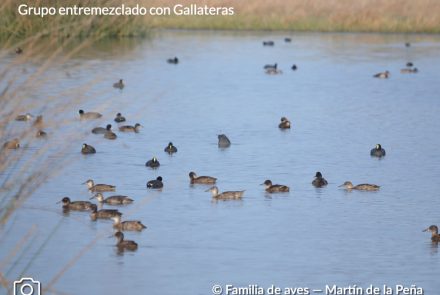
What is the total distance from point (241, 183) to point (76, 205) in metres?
4.26

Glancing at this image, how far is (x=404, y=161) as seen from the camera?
23.9 metres

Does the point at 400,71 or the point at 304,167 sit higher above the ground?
the point at 400,71

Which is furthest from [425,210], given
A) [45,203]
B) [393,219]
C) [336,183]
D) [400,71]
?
[400,71]

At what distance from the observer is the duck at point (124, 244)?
1488 centimetres

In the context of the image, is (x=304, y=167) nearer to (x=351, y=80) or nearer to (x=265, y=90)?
(x=265, y=90)

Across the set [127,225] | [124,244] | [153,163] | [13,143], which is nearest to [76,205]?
[127,225]

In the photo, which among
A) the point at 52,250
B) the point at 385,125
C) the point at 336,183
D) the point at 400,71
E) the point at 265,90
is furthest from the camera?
the point at 400,71

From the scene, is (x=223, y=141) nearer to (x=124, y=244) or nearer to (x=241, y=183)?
(x=241, y=183)

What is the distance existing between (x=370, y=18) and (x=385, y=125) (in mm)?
27004

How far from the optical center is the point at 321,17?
195 ft

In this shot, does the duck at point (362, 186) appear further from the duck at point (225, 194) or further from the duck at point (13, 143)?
the duck at point (13, 143)

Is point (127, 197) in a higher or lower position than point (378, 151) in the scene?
lower

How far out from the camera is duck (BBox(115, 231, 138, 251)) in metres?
14.9

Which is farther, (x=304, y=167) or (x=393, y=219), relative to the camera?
(x=304, y=167)
